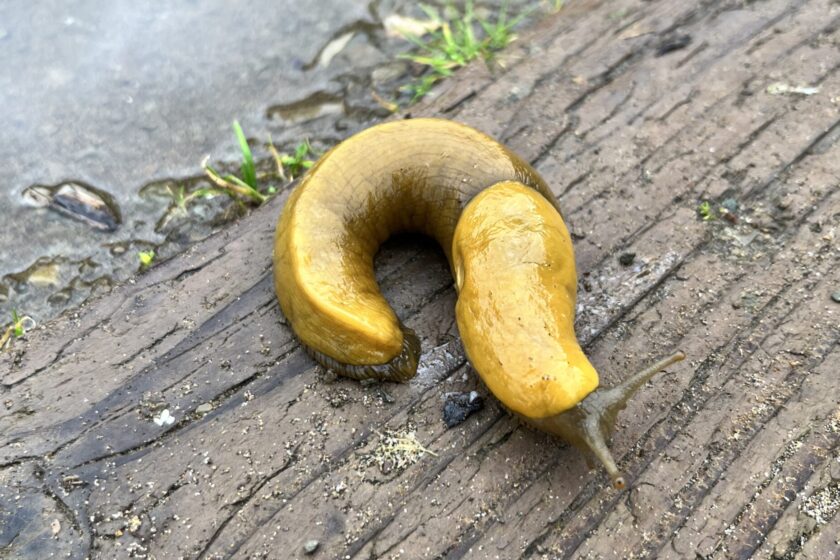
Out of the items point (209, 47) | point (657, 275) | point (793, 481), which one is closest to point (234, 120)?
point (209, 47)

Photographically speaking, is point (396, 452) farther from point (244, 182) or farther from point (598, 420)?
point (244, 182)

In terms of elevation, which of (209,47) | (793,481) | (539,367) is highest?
(209,47)

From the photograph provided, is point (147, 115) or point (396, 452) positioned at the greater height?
point (147, 115)

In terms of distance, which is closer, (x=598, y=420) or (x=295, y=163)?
(x=598, y=420)

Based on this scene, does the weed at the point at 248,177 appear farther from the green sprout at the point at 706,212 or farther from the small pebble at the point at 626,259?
the green sprout at the point at 706,212

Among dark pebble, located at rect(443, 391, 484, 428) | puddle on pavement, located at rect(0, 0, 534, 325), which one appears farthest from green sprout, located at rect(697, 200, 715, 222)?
puddle on pavement, located at rect(0, 0, 534, 325)

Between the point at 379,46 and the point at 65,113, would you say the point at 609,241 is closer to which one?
the point at 379,46

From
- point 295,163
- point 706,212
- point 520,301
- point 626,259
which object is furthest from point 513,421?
point 295,163

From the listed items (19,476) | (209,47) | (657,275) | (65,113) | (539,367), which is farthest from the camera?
(209,47)

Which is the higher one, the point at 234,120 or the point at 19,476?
the point at 234,120
